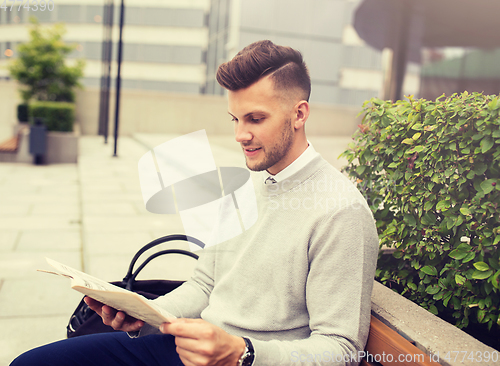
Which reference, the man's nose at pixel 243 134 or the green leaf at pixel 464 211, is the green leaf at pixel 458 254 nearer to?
the green leaf at pixel 464 211

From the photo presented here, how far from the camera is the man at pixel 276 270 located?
1229 mm

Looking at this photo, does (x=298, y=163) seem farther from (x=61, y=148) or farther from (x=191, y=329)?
(x=61, y=148)

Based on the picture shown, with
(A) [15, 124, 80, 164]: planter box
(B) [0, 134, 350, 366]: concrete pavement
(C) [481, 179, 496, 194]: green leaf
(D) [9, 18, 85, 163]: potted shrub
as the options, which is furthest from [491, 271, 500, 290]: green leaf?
(D) [9, 18, 85, 163]: potted shrub

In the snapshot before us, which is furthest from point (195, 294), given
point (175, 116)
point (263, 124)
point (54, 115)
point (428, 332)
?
point (175, 116)

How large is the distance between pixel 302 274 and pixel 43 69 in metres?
13.8

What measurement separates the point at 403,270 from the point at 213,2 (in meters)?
26.2

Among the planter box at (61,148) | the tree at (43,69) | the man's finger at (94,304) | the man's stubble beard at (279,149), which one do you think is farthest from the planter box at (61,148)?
the man's stubble beard at (279,149)

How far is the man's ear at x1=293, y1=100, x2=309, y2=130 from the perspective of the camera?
154cm

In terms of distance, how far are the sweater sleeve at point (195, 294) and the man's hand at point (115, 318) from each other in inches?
7.8

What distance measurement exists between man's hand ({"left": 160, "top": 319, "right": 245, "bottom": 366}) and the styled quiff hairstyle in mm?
803

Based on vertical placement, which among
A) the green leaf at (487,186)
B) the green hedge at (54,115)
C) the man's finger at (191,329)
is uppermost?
the green leaf at (487,186)

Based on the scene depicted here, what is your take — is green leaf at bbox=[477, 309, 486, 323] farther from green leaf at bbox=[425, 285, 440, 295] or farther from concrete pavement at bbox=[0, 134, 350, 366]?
concrete pavement at bbox=[0, 134, 350, 366]

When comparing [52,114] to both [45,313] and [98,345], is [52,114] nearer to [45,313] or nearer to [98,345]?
[45,313]

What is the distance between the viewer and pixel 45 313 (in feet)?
10.3
